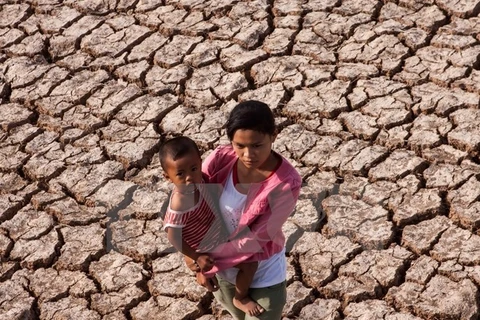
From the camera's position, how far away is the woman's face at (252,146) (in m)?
3.01

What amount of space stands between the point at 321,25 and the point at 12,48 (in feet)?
6.10

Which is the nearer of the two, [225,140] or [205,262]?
[205,262]

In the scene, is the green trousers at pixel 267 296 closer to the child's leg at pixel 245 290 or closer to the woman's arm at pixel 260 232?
the child's leg at pixel 245 290

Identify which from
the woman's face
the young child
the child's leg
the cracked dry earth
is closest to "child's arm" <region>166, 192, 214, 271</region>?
the young child

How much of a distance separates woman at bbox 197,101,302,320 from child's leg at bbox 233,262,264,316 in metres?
0.02

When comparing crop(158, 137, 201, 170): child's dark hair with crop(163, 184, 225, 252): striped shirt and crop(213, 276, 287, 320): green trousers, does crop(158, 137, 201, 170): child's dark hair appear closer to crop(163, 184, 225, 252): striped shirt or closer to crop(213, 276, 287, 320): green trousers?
crop(163, 184, 225, 252): striped shirt

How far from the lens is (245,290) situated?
3.22 metres

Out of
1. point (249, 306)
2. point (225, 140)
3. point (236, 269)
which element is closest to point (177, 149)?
point (236, 269)

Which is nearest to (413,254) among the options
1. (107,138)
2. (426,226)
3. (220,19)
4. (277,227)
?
(426,226)

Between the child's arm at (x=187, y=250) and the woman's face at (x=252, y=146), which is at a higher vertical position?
the woman's face at (x=252, y=146)

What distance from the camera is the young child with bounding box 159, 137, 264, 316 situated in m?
3.03

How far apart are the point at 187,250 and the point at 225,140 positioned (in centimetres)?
197

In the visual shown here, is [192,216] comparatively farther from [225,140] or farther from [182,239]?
[225,140]

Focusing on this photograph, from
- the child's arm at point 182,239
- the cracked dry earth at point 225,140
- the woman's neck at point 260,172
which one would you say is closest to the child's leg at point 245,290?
the child's arm at point 182,239
